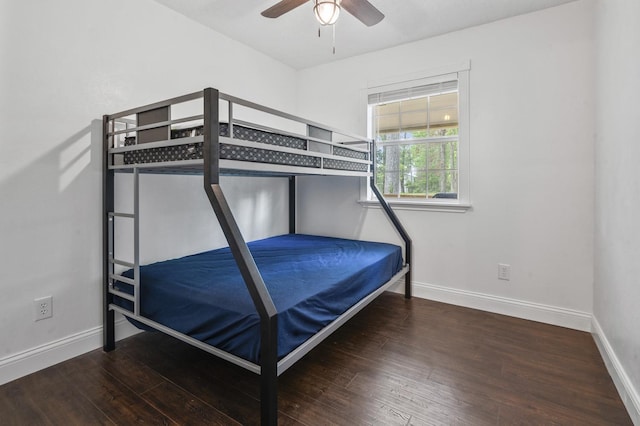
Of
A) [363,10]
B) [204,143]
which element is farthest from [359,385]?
[363,10]

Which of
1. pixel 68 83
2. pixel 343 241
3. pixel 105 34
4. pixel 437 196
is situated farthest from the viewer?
pixel 343 241

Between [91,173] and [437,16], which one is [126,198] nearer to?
[91,173]

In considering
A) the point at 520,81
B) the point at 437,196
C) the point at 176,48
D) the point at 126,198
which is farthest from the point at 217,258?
the point at 520,81

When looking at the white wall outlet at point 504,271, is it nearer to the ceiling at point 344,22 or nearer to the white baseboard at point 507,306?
the white baseboard at point 507,306

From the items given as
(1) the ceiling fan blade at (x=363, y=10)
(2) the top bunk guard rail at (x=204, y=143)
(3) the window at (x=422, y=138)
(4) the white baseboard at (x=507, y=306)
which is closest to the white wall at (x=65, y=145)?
(2) the top bunk guard rail at (x=204, y=143)

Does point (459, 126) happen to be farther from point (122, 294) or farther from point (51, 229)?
point (51, 229)

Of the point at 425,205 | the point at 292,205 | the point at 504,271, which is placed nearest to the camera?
the point at 504,271

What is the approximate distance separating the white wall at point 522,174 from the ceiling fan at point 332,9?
1.18 m

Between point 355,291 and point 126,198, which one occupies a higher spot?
point 126,198

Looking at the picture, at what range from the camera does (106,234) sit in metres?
2.11

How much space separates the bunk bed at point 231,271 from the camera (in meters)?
1.45

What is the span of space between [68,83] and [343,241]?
8.18 feet

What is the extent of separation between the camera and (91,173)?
2.12 m

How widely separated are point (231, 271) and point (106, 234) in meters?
0.85
